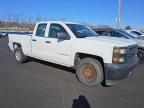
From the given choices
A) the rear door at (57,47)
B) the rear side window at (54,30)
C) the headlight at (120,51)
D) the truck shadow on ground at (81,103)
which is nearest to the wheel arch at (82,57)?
the rear door at (57,47)

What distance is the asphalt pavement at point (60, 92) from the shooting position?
468 cm

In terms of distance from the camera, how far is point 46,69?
8.11 meters

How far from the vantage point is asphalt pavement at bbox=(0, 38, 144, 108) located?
15.3 ft

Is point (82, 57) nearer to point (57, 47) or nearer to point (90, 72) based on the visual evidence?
point (90, 72)

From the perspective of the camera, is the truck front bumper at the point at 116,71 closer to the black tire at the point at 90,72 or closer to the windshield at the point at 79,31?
the black tire at the point at 90,72

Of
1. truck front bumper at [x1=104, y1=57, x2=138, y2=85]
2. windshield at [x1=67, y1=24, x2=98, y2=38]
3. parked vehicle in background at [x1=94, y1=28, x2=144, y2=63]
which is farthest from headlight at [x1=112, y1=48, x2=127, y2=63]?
parked vehicle in background at [x1=94, y1=28, x2=144, y2=63]

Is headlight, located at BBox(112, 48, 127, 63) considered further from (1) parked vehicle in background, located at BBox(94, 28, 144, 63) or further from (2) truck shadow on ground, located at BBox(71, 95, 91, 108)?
(1) parked vehicle in background, located at BBox(94, 28, 144, 63)

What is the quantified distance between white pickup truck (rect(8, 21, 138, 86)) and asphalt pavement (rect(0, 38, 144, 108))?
1.44ft

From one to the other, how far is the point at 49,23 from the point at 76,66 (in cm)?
210

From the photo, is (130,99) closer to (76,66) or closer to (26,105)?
(76,66)

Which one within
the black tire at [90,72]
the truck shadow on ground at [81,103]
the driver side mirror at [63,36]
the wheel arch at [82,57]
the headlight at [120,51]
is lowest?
the truck shadow on ground at [81,103]

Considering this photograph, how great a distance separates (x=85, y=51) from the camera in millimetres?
6051

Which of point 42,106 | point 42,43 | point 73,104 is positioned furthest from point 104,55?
point 42,43

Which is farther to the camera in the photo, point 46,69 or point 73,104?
point 46,69
